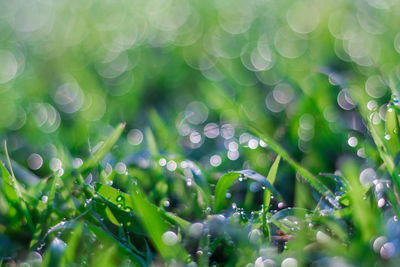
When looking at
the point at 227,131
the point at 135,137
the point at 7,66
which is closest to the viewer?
the point at 227,131

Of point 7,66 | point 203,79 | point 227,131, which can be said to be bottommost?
point 7,66

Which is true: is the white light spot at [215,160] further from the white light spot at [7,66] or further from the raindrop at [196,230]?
the white light spot at [7,66]

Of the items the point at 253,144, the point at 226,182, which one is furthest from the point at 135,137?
the point at 226,182

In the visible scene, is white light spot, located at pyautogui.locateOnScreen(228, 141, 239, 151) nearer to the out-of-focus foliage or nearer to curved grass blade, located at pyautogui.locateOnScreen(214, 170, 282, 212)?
the out-of-focus foliage

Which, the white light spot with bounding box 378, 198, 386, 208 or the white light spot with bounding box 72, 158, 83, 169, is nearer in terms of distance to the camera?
the white light spot with bounding box 378, 198, 386, 208

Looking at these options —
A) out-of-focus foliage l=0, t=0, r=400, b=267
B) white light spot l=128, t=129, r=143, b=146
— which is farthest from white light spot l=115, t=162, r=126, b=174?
white light spot l=128, t=129, r=143, b=146

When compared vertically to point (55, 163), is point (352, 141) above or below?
above

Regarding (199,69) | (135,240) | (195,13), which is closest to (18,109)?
(199,69)

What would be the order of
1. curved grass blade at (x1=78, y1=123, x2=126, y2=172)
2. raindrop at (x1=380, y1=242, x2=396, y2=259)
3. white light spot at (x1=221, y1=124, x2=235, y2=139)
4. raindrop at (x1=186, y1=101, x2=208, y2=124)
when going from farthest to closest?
raindrop at (x1=186, y1=101, x2=208, y2=124) → white light spot at (x1=221, y1=124, x2=235, y2=139) → curved grass blade at (x1=78, y1=123, x2=126, y2=172) → raindrop at (x1=380, y1=242, x2=396, y2=259)

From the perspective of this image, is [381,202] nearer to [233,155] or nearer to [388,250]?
[388,250]
